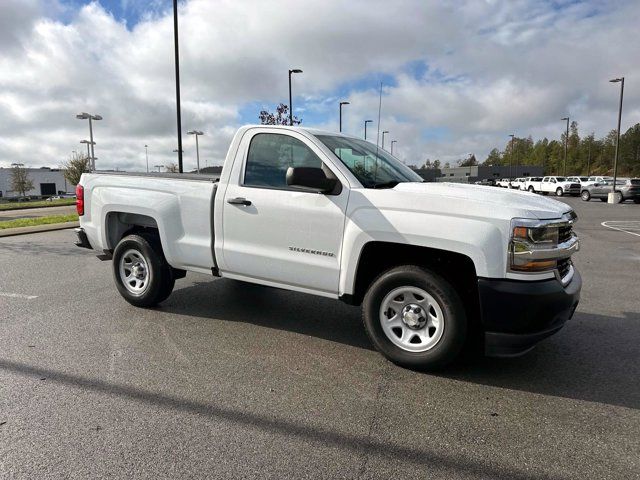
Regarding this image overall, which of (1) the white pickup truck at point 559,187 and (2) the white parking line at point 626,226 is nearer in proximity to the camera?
(2) the white parking line at point 626,226

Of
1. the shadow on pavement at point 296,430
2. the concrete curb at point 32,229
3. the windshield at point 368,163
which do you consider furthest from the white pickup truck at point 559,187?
the shadow on pavement at point 296,430

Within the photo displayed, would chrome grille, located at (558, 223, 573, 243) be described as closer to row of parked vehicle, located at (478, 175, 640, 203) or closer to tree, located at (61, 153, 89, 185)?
row of parked vehicle, located at (478, 175, 640, 203)

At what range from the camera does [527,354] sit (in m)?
4.38

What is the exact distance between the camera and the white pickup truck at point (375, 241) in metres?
3.52

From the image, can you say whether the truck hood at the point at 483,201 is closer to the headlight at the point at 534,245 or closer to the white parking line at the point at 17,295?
the headlight at the point at 534,245

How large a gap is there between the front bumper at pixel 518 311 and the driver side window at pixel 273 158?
198cm

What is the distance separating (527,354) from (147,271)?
161 inches

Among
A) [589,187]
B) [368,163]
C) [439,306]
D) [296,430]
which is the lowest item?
[296,430]

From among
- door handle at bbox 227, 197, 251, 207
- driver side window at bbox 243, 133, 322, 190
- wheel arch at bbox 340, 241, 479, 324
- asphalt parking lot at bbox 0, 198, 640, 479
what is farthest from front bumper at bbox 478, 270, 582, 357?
→ door handle at bbox 227, 197, 251, 207

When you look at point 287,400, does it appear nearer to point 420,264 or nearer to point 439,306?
point 439,306

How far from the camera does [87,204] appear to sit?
598 centimetres

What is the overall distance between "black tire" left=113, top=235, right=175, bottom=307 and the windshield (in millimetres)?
2356

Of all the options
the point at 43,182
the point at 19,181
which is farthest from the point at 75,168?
the point at 43,182

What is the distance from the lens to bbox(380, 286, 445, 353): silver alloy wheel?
151 inches
